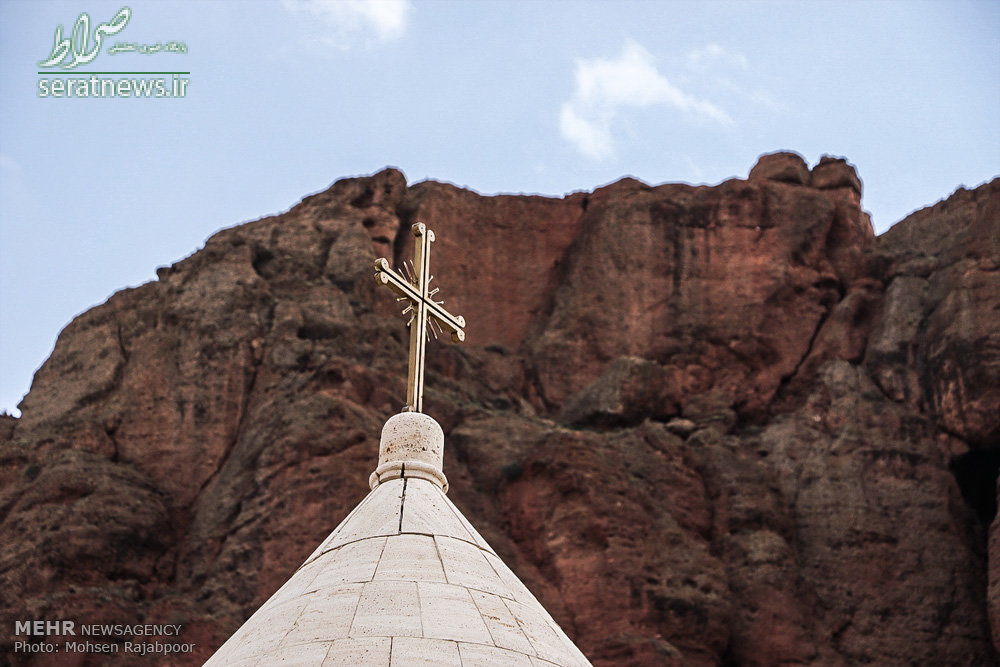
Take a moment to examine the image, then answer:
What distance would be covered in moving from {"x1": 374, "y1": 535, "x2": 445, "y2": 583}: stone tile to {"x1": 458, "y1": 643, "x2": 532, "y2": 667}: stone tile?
1.70 ft

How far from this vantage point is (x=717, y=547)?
2714 cm

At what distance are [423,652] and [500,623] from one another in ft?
1.77

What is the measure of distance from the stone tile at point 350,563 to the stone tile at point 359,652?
1.79 ft

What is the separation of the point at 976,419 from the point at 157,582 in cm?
1424

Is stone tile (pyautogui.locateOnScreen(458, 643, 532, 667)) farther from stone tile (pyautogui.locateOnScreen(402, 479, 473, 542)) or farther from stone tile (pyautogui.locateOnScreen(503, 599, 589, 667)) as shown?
stone tile (pyautogui.locateOnScreen(402, 479, 473, 542))

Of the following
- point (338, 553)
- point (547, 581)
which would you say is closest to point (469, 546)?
point (338, 553)

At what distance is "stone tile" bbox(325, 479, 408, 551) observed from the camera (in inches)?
274

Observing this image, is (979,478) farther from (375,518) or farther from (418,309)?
(375,518)

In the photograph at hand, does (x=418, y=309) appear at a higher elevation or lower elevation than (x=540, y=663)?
higher

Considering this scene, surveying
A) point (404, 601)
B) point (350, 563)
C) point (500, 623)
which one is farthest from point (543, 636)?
point (350, 563)

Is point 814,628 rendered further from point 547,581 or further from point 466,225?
point 466,225

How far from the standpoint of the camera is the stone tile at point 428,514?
22.8 ft

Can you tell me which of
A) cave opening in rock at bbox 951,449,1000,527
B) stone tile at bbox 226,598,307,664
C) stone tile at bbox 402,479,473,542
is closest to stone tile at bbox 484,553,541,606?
stone tile at bbox 402,479,473,542

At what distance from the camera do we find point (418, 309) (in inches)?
316
